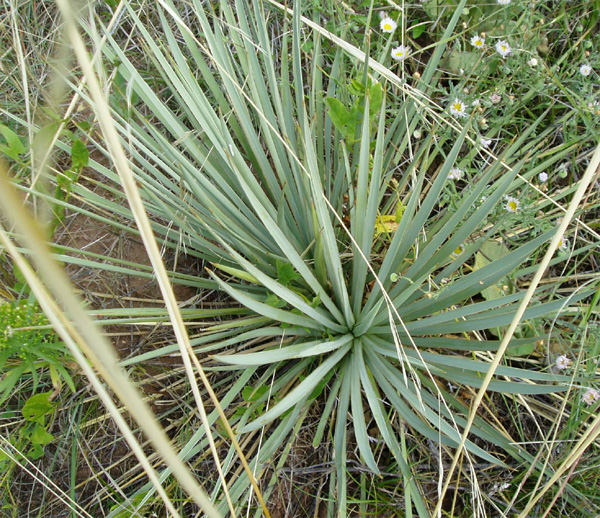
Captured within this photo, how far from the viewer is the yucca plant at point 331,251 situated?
3.92 feet

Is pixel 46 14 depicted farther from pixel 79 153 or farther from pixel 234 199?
pixel 234 199

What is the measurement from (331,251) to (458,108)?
777 mm

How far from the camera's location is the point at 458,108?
161 cm

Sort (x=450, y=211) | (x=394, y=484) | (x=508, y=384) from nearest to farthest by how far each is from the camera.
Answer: (x=508, y=384) → (x=450, y=211) → (x=394, y=484)

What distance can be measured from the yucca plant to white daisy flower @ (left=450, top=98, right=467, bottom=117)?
81 mm

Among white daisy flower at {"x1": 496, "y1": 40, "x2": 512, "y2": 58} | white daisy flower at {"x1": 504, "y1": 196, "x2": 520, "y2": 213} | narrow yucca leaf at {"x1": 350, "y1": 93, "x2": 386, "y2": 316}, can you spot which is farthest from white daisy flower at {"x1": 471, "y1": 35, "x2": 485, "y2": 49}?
narrow yucca leaf at {"x1": 350, "y1": 93, "x2": 386, "y2": 316}

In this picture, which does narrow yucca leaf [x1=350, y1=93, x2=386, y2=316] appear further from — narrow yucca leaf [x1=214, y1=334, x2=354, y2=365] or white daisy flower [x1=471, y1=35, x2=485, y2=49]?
white daisy flower [x1=471, y1=35, x2=485, y2=49]

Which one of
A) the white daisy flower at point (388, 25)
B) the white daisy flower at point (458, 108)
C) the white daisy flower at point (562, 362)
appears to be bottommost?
the white daisy flower at point (562, 362)

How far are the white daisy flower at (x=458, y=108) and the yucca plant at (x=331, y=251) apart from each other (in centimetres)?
8

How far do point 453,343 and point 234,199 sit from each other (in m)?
0.80

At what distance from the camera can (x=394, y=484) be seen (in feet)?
5.09

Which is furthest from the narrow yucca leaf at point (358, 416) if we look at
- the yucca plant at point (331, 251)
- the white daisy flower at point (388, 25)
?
the white daisy flower at point (388, 25)

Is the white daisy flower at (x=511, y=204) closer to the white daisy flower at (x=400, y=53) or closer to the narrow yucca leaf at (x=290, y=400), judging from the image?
the white daisy flower at (x=400, y=53)

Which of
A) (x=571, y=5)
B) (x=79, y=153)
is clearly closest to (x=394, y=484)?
(x=79, y=153)
